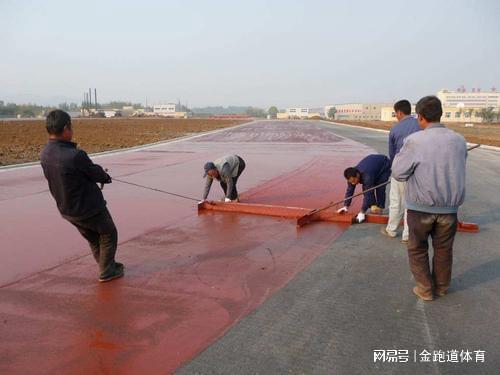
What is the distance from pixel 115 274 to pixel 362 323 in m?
2.48

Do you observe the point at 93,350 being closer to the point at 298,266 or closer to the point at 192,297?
the point at 192,297

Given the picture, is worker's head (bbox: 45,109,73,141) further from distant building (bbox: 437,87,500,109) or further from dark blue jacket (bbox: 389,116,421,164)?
distant building (bbox: 437,87,500,109)

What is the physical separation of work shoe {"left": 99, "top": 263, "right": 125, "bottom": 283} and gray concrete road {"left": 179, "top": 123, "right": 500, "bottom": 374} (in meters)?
1.64

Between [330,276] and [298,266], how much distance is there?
44 centimetres

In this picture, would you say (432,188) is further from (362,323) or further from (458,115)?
(458,115)

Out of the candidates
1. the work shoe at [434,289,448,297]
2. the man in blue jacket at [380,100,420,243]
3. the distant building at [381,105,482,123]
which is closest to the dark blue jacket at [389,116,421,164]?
the man in blue jacket at [380,100,420,243]

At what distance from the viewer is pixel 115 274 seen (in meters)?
4.32

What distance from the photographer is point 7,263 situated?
4832mm

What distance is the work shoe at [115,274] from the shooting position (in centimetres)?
424

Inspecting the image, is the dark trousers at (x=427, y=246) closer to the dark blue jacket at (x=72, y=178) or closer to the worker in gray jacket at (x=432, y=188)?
the worker in gray jacket at (x=432, y=188)

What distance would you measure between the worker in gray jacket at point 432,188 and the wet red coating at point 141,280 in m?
1.32

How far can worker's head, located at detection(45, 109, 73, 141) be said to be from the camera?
3.69 m

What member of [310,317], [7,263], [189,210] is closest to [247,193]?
[189,210]

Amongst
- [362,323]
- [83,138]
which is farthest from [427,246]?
[83,138]
